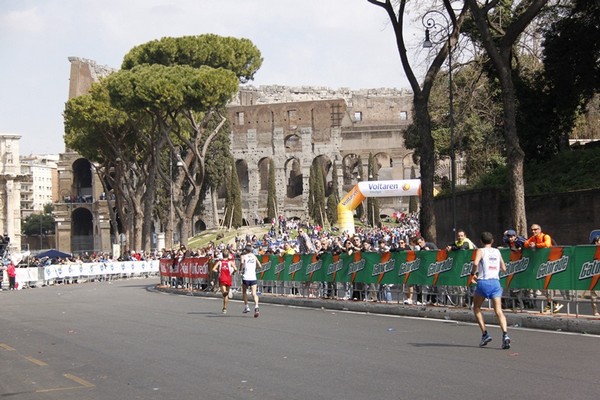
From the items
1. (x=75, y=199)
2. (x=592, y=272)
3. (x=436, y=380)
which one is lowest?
(x=436, y=380)

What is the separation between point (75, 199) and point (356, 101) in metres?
37.8

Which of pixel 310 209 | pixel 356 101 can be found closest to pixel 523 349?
pixel 310 209

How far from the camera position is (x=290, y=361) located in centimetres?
1209

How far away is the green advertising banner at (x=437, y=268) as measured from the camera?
51.0ft

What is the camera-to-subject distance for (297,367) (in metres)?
11.5

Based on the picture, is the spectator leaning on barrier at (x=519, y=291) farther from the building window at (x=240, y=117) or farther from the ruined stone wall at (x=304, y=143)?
the building window at (x=240, y=117)

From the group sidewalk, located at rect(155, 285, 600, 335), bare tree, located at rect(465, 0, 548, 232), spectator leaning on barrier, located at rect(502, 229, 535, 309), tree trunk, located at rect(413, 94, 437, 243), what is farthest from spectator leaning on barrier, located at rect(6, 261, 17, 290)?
spectator leaning on barrier, located at rect(502, 229, 535, 309)

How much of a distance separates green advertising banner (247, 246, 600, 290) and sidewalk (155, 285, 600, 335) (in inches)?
19.3

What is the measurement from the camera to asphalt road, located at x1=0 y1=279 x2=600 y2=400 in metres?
9.70

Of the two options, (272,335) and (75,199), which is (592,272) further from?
(75,199)

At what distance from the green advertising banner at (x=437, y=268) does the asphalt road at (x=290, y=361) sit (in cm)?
111

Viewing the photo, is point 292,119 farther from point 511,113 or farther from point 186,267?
point 511,113

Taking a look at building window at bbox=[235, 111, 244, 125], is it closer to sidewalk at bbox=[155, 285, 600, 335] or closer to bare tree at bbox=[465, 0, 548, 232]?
sidewalk at bbox=[155, 285, 600, 335]

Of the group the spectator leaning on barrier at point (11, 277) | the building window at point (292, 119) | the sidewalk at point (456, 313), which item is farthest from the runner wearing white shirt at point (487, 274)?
the building window at point (292, 119)
